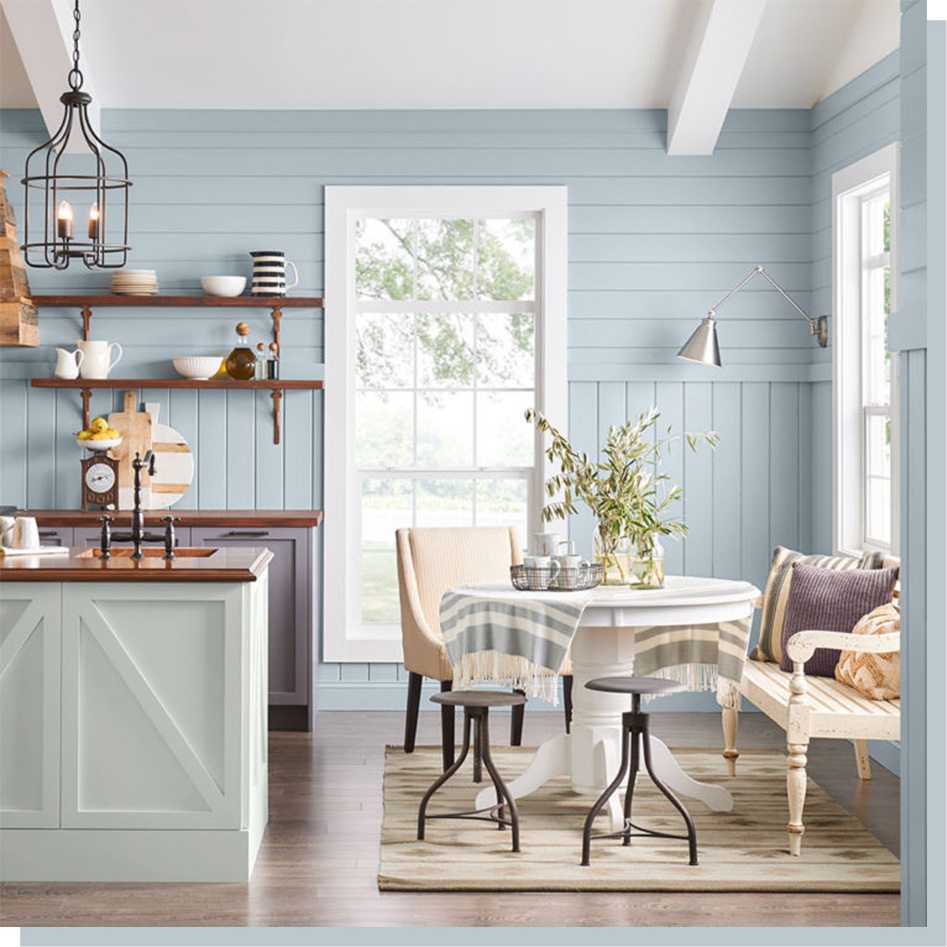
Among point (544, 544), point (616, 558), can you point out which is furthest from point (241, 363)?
point (616, 558)

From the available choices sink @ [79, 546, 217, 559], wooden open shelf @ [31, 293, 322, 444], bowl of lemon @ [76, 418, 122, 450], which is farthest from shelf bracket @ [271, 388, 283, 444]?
sink @ [79, 546, 217, 559]

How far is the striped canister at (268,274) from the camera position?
21.1 ft

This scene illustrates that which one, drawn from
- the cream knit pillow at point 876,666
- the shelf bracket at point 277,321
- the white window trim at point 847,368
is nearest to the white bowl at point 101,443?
the shelf bracket at point 277,321

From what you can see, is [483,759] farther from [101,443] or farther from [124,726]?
[101,443]

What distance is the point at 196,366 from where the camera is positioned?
6.44m

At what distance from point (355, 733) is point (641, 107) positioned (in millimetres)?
3219

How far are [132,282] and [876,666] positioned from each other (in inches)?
148

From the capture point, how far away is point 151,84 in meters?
6.39

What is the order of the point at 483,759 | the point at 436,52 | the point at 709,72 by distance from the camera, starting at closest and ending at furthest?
the point at 483,759 < the point at 709,72 < the point at 436,52

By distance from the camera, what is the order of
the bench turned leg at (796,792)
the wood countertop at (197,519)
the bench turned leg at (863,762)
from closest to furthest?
1. the bench turned leg at (796,792)
2. the bench turned leg at (863,762)
3. the wood countertop at (197,519)

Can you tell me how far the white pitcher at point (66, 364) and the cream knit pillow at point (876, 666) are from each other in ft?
12.1

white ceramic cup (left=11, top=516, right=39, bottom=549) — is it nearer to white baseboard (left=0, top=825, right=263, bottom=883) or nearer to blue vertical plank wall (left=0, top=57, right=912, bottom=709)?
white baseboard (left=0, top=825, right=263, bottom=883)

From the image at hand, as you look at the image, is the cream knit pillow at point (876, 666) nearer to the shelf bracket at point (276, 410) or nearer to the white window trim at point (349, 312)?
the white window trim at point (349, 312)

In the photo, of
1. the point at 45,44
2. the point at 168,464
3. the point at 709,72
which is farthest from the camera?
the point at 168,464
